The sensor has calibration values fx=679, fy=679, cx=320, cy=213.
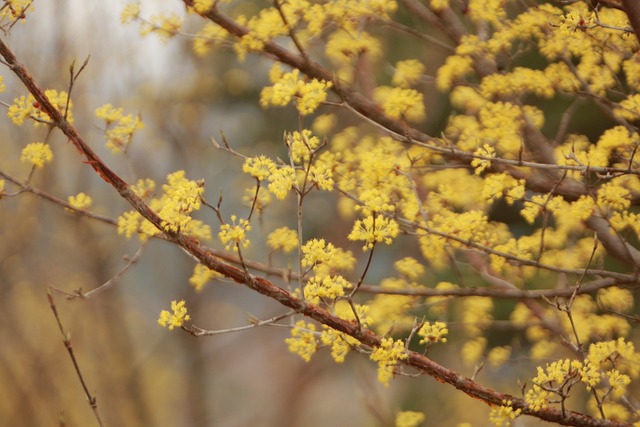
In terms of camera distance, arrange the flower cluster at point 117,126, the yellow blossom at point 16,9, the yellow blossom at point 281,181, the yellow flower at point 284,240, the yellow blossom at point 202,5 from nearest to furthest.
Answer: the yellow blossom at point 281,181 → the yellow blossom at point 16,9 → the flower cluster at point 117,126 → the yellow blossom at point 202,5 → the yellow flower at point 284,240

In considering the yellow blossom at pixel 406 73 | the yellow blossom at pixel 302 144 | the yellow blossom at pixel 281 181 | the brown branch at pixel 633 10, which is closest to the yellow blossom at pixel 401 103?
the yellow blossom at pixel 406 73

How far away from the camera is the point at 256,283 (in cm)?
196

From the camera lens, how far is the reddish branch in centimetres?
183

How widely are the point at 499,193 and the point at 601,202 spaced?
470 millimetres

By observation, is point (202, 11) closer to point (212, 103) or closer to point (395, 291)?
point (395, 291)

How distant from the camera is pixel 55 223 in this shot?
321 inches

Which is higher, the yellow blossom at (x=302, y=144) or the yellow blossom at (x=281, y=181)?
the yellow blossom at (x=302, y=144)

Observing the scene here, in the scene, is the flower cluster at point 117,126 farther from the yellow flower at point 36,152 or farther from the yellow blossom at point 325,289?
the yellow blossom at point 325,289

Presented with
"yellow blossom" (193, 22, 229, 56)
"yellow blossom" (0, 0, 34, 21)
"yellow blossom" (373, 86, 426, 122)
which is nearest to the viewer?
"yellow blossom" (0, 0, 34, 21)

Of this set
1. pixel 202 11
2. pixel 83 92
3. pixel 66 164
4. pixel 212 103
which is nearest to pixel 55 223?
pixel 66 164

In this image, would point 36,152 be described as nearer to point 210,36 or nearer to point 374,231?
point 210,36

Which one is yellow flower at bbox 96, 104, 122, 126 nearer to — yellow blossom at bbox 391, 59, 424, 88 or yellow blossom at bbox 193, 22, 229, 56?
yellow blossom at bbox 193, 22, 229, 56

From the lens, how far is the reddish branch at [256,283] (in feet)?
6.00

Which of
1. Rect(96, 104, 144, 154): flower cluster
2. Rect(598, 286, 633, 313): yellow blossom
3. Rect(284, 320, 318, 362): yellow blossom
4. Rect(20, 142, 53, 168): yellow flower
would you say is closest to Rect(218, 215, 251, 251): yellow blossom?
Rect(284, 320, 318, 362): yellow blossom
